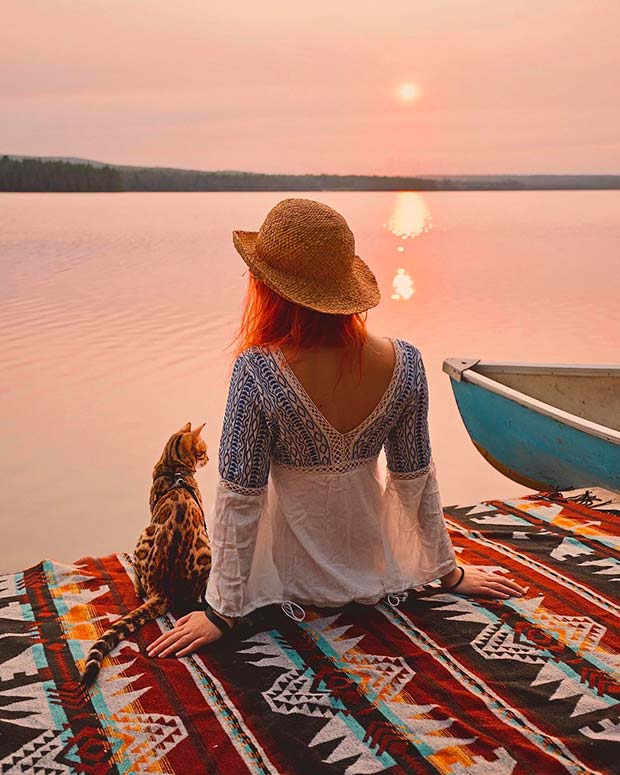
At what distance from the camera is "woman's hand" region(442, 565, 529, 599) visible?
106 inches

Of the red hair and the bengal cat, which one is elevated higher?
the red hair

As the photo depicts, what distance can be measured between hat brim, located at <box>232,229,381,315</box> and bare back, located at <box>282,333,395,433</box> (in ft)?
0.38

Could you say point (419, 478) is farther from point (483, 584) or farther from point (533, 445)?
point (533, 445)

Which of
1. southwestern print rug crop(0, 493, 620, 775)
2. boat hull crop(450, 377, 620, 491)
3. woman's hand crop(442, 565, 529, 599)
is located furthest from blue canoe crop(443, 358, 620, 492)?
woman's hand crop(442, 565, 529, 599)

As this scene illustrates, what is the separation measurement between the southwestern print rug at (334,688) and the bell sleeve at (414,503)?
0.13 meters

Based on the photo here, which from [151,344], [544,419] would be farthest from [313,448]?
[151,344]

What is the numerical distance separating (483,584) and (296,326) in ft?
3.31

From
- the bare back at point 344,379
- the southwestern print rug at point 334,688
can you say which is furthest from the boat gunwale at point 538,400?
the bare back at point 344,379

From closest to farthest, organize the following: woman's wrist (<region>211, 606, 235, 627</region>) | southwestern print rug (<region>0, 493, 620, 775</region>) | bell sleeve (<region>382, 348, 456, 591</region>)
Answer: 1. southwestern print rug (<region>0, 493, 620, 775</region>)
2. woman's wrist (<region>211, 606, 235, 627</region>)
3. bell sleeve (<region>382, 348, 456, 591</region>)

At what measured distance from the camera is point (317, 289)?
7.55 ft

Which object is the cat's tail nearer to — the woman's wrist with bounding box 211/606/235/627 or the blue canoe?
the woman's wrist with bounding box 211/606/235/627

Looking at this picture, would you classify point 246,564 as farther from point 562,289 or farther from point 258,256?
point 562,289

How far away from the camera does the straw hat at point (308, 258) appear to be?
2.28 metres

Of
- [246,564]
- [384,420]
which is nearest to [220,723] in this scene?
[246,564]
